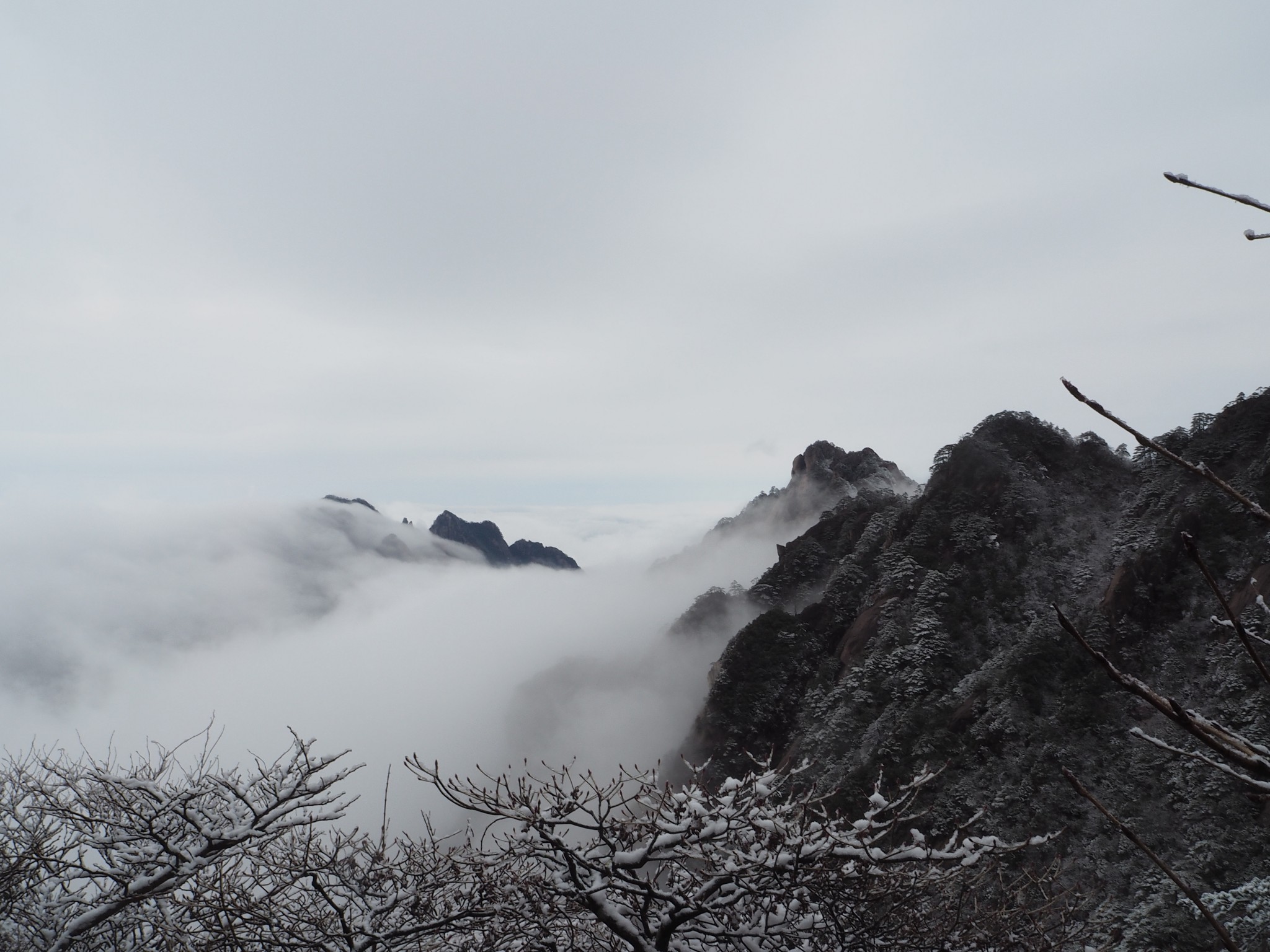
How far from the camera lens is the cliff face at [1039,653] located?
16719 millimetres

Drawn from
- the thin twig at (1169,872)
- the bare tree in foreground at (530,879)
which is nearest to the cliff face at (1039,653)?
the bare tree in foreground at (530,879)

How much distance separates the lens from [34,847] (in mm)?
8414

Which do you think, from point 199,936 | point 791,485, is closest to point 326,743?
point 791,485

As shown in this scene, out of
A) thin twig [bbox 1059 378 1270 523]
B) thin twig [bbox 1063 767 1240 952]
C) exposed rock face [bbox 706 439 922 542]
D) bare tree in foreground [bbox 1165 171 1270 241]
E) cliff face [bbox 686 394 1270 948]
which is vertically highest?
exposed rock face [bbox 706 439 922 542]

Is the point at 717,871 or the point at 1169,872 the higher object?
the point at 1169,872

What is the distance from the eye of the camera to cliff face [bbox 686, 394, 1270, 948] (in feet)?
→ 54.9

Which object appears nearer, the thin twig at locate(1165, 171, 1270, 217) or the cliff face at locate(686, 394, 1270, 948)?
the thin twig at locate(1165, 171, 1270, 217)

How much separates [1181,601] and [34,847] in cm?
2994

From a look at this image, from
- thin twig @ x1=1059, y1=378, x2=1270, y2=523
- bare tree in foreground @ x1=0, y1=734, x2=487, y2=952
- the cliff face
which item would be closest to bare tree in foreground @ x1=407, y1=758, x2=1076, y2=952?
bare tree in foreground @ x1=0, y1=734, x2=487, y2=952

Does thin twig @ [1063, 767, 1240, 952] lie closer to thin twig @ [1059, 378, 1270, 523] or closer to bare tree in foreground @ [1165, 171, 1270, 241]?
thin twig @ [1059, 378, 1270, 523]

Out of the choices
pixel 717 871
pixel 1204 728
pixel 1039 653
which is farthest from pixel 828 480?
pixel 1204 728

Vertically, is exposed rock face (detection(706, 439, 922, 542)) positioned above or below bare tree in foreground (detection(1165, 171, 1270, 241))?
above

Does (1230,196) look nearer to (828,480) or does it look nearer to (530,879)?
(530,879)

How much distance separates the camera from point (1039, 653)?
2305cm
